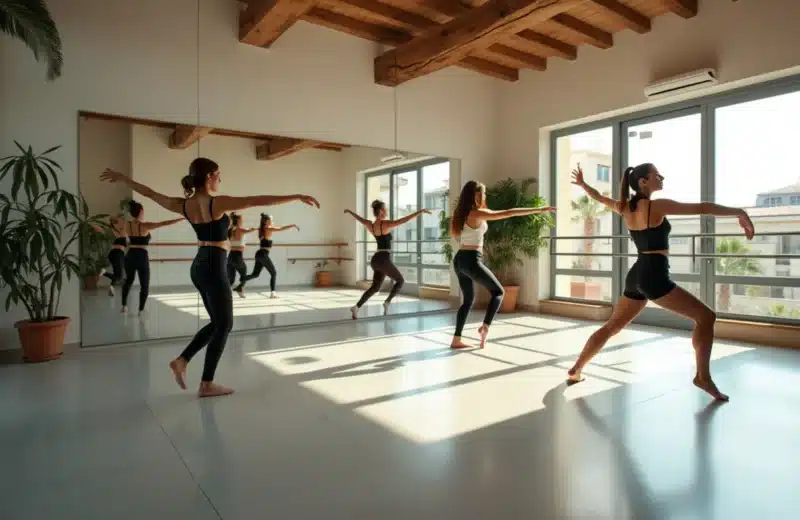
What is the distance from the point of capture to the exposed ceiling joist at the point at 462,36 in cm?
443

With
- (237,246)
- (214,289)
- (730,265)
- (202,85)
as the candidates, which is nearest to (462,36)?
(202,85)

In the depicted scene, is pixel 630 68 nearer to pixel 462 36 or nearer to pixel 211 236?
pixel 462 36

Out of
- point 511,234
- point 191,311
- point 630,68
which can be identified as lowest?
point 191,311

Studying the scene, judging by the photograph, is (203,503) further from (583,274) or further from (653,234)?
(583,274)

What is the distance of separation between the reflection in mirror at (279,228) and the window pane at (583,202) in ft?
4.83

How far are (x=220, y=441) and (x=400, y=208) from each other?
4.72m

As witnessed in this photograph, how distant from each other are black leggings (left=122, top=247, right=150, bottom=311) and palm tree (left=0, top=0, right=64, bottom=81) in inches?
60.9

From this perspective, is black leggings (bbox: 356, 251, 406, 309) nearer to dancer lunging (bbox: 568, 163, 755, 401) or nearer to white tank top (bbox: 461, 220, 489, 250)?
white tank top (bbox: 461, 220, 489, 250)

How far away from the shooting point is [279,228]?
552 centimetres

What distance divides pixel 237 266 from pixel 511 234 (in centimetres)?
332

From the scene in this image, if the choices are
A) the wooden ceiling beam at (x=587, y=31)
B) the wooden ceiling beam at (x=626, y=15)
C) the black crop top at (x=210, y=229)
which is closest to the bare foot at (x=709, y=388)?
the black crop top at (x=210, y=229)

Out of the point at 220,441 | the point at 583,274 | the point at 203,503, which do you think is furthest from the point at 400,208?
the point at 203,503

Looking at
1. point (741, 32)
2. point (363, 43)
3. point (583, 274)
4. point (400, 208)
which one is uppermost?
point (363, 43)

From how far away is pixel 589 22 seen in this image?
5555mm
